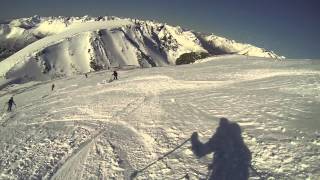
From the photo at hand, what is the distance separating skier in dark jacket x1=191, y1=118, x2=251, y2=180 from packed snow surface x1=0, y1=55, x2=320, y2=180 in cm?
46

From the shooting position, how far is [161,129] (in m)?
26.0

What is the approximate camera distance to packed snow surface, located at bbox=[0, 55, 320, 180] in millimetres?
19828

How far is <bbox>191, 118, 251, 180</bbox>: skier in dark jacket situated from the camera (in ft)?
61.1

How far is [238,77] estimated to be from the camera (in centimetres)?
4431

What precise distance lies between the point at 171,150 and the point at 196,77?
26.6m

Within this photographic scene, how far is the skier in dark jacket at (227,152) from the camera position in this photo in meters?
18.6

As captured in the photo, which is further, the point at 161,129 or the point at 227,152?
the point at 161,129

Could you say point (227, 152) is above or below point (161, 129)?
below

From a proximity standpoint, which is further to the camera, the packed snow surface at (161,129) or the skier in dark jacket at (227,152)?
the packed snow surface at (161,129)

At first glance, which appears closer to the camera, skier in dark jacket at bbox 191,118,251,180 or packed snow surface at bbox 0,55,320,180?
skier in dark jacket at bbox 191,118,251,180

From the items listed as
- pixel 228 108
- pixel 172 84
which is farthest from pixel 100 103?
pixel 228 108

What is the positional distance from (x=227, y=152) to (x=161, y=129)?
6.10 meters

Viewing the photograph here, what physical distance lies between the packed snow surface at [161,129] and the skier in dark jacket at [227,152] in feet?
1.50

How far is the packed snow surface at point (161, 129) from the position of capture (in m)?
19.8
